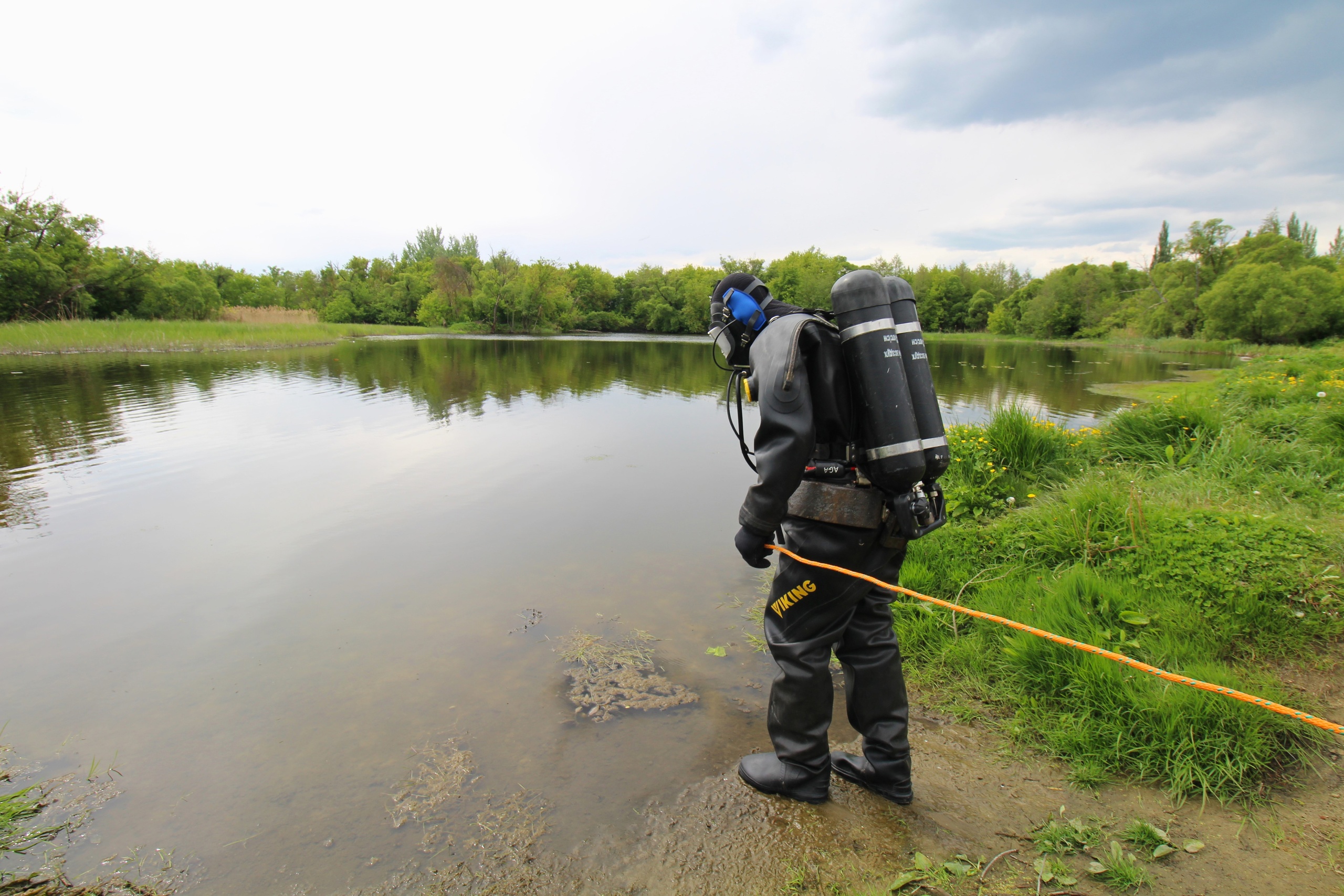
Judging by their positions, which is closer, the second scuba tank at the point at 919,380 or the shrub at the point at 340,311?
the second scuba tank at the point at 919,380

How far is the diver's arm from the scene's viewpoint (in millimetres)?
2205

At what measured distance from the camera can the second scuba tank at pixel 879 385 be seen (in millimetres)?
2279

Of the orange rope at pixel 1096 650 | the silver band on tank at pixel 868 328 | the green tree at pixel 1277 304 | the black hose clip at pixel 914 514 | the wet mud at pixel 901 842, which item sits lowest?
the wet mud at pixel 901 842

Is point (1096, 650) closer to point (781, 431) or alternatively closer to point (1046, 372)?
point (781, 431)

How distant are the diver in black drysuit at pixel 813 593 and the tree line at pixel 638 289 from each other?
1112cm

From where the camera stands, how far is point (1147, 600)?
3.22 m

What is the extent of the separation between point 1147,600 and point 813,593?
2.16 m

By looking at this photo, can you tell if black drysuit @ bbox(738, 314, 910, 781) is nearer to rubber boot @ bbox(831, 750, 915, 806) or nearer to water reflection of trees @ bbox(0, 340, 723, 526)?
rubber boot @ bbox(831, 750, 915, 806)

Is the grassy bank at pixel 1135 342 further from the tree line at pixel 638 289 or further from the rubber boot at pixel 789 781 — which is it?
the rubber boot at pixel 789 781

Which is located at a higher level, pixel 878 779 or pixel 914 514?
pixel 914 514

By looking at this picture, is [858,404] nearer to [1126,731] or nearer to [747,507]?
[747,507]

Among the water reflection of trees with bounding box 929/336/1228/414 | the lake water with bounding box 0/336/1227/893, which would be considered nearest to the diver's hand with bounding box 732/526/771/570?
the lake water with bounding box 0/336/1227/893

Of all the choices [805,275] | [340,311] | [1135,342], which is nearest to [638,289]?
[805,275]

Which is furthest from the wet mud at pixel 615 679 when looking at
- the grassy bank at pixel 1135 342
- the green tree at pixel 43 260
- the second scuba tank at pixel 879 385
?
the green tree at pixel 43 260
